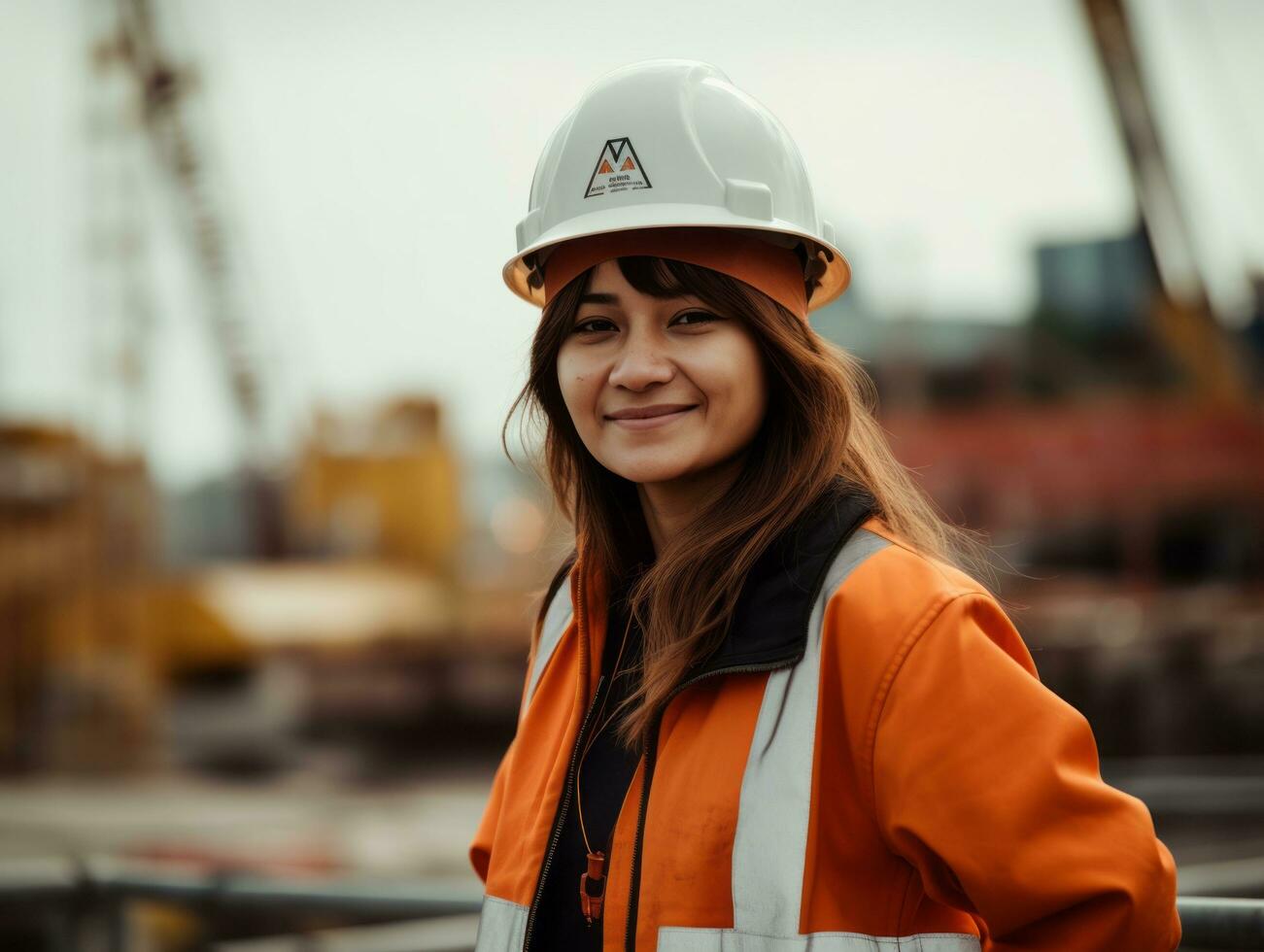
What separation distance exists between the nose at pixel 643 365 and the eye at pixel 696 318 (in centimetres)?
5

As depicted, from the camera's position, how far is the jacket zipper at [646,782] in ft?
5.07

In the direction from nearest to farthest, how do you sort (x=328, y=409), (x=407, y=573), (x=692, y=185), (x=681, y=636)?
(x=681, y=636), (x=692, y=185), (x=407, y=573), (x=328, y=409)

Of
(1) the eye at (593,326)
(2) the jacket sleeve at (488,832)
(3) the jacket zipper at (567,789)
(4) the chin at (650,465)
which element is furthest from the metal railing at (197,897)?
(1) the eye at (593,326)

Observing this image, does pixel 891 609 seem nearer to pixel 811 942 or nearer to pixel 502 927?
pixel 811 942

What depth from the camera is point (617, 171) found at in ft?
6.03

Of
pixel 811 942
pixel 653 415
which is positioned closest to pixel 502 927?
pixel 811 942

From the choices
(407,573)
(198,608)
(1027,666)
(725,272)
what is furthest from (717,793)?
(407,573)

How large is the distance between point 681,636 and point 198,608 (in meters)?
24.0

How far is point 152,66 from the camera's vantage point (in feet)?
106

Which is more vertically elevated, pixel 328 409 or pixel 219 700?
pixel 328 409

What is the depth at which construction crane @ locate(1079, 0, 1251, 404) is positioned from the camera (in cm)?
2522

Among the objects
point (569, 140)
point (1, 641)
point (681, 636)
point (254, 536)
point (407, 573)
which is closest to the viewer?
point (681, 636)

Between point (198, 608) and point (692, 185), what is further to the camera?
point (198, 608)

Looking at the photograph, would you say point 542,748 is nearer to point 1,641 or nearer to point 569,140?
point 569,140
